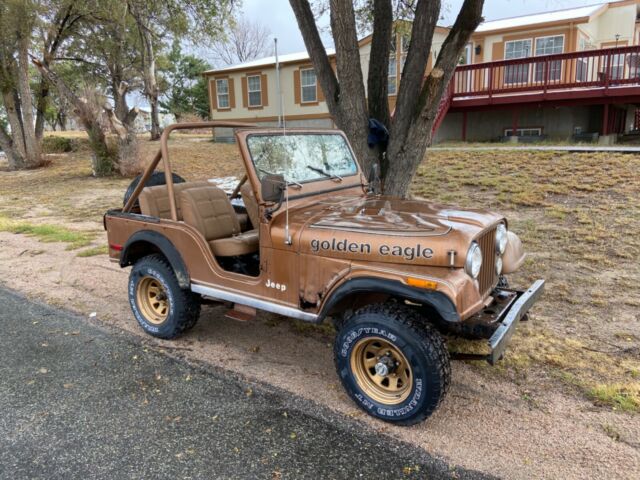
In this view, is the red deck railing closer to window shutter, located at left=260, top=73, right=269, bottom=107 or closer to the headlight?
window shutter, located at left=260, top=73, right=269, bottom=107

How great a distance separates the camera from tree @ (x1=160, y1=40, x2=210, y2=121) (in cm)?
3881

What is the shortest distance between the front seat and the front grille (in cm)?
172

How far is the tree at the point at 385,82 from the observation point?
5.27 meters

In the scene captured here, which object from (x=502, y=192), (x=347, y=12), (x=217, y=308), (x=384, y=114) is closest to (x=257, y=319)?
(x=217, y=308)

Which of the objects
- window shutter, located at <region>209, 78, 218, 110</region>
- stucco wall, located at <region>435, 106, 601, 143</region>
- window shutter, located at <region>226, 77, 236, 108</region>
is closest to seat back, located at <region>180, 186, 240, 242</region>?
stucco wall, located at <region>435, 106, 601, 143</region>

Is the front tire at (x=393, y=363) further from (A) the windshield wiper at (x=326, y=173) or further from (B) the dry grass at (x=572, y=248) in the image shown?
(A) the windshield wiper at (x=326, y=173)

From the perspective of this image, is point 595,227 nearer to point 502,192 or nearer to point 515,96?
point 502,192

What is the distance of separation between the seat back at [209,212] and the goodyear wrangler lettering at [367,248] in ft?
4.10

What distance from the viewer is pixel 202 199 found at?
4.07 meters

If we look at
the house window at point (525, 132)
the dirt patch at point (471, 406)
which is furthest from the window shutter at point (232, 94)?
the dirt patch at point (471, 406)

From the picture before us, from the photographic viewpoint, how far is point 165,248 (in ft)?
13.0

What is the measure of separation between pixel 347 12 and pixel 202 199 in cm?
284

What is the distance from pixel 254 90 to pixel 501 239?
2206cm

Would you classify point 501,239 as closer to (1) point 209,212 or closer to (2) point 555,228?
(1) point 209,212
